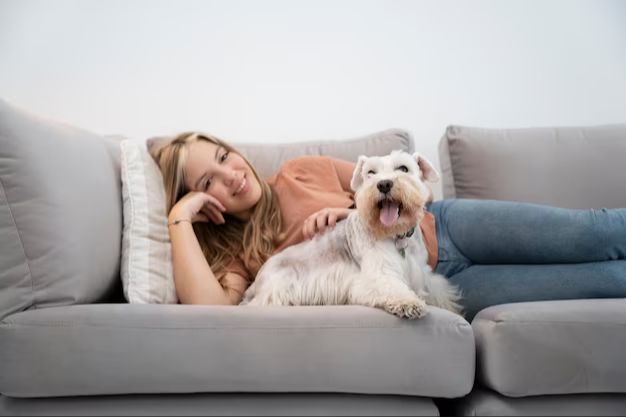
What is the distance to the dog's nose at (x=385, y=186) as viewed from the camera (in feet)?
5.05

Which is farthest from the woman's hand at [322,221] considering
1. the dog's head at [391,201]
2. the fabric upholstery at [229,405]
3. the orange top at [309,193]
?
the fabric upholstery at [229,405]

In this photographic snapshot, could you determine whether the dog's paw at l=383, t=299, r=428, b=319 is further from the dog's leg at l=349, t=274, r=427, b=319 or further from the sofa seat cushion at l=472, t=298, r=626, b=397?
the sofa seat cushion at l=472, t=298, r=626, b=397

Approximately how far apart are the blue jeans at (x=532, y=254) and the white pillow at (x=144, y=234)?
42.2 inches

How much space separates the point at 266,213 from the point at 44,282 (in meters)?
0.90

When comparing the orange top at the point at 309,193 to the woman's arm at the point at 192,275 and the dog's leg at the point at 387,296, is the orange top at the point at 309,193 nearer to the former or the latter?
the woman's arm at the point at 192,275

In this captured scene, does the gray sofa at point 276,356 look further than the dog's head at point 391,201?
No

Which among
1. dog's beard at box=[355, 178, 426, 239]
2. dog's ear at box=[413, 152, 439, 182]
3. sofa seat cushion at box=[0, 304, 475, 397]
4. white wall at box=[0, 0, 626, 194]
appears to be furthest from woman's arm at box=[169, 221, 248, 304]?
white wall at box=[0, 0, 626, 194]

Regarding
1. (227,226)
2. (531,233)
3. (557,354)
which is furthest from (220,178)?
(557,354)

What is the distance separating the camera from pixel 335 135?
112 inches

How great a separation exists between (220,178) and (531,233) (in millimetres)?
1222

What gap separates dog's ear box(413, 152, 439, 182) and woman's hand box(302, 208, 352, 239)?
0.32 metres

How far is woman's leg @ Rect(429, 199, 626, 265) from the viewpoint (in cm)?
168

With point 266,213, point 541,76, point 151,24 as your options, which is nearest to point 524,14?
point 541,76

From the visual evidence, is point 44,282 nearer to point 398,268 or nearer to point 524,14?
point 398,268
